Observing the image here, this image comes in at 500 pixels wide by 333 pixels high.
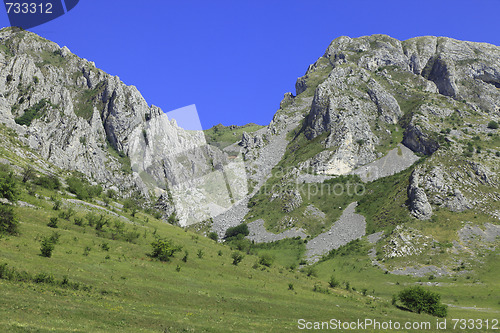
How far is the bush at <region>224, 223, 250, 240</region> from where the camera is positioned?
165625 mm

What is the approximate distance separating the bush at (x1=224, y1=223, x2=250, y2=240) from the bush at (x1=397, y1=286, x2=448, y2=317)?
107812 millimetres

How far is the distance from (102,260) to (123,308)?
53.3ft

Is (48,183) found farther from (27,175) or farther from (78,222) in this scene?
(78,222)

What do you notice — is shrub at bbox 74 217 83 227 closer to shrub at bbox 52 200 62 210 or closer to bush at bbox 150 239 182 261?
shrub at bbox 52 200 62 210

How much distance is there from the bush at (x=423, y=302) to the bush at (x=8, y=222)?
64.5 meters

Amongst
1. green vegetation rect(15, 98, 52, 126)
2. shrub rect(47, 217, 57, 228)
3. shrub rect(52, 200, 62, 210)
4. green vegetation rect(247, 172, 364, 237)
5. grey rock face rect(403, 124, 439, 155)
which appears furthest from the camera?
grey rock face rect(403, 124, 439, 155)

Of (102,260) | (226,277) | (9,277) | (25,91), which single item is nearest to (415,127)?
(226,277)

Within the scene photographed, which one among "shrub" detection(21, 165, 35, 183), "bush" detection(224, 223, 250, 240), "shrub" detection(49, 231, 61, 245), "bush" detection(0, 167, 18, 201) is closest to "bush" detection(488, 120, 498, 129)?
"bush" detection(224, 223, 250, 240)

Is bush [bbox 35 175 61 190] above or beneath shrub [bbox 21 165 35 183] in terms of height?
beneath

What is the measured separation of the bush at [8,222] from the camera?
142ft

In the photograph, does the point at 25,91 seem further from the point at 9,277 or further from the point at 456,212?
the point at 456,212

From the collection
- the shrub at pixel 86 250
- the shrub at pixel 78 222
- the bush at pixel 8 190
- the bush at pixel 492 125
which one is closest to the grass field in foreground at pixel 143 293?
the shrub at pixel 86 250

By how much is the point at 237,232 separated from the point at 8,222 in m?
129

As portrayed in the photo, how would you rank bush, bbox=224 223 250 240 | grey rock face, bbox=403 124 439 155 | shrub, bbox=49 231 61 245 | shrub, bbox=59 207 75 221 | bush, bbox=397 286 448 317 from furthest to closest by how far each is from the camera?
grey rock face, bbox=403 124 439 155 < bush, bbox=224 223 250 240 < shrub, bbox=59 207 75 221 < bush, bbox=397 286 448 317 < shrub, bbox=49 231 61 245
